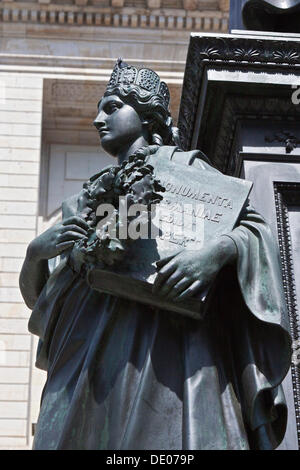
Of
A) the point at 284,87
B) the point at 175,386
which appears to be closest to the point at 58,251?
the point at 175,386

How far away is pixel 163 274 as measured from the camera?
3.50 metres

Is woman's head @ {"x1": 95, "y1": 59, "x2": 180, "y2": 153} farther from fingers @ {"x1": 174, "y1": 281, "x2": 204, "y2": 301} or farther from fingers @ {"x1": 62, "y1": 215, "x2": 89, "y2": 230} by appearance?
fingers @ {"x1": 174, "y1": 281, "x2": 204, "y2": 301}

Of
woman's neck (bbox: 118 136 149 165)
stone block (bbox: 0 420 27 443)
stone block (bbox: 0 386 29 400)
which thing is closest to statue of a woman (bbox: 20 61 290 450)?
woman's neck (bbox: 118 136 149 165)

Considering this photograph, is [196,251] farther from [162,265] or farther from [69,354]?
[69,354]

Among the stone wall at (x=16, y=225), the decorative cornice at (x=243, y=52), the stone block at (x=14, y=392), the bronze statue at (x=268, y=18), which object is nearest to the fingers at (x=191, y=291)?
the decorative cornice at (x=243, y=52)

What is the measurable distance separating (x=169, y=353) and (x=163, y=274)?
262 mm

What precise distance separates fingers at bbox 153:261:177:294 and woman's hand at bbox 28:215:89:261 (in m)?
0.33

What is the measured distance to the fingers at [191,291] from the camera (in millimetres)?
3496

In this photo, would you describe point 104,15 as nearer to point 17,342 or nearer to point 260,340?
point 17,342

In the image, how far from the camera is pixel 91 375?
140 inches

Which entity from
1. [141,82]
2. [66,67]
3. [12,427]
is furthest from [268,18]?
[66,67]

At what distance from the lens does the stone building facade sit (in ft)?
60.5

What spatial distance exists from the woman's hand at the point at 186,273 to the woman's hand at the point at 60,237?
1.10 feet

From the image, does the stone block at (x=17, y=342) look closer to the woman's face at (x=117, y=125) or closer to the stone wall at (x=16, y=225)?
the stone wall at (x=16, y=225)
